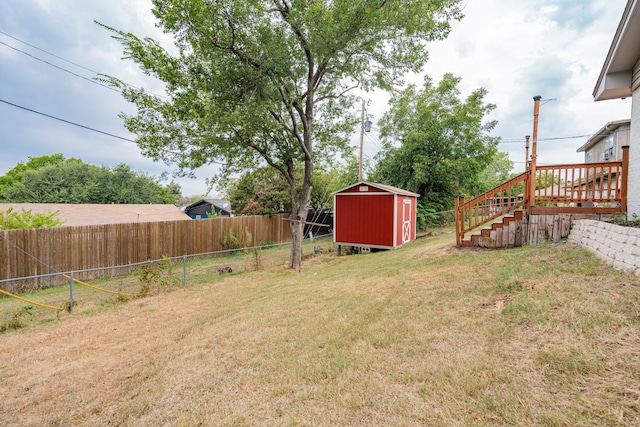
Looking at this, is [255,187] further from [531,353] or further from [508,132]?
[508,132]

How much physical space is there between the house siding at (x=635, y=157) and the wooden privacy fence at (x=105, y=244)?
43.6 ft

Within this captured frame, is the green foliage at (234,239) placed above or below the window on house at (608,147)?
below

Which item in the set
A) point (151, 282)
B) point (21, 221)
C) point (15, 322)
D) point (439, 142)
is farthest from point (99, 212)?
point (439, 142)

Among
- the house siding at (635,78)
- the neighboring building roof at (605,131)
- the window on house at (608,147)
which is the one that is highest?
the neighboring building roof at (605,131)

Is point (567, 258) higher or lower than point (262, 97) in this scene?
lower

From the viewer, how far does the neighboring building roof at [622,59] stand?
14.1ft

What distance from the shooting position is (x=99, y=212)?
1502 centimetres

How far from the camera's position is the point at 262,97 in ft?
27.8

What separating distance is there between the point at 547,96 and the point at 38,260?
47.2 feet

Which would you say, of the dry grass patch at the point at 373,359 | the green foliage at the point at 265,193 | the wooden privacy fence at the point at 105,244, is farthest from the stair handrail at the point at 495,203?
the wooden privacy fence at the point at 105,244

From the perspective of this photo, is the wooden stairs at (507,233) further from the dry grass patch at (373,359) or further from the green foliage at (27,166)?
the green foliage at (27,166)

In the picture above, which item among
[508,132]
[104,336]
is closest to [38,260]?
[104,336]

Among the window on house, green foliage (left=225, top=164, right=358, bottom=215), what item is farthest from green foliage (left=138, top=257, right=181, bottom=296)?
the window on house

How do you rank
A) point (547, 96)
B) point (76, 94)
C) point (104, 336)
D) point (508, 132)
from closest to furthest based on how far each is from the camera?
point (104, 336) → point (547, 96) → point (76, 94) → point (508, 132)
